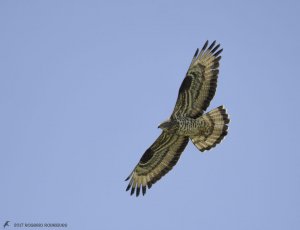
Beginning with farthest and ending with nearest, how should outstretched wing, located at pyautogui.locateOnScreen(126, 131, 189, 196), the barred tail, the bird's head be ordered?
outstretched wing, located at pyautogui.locateOnScreen(126, 131, 189, 196) < the barred tail < the bird's head

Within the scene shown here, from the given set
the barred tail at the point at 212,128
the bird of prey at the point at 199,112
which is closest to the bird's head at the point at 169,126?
the bird of prey at the point at 199,112

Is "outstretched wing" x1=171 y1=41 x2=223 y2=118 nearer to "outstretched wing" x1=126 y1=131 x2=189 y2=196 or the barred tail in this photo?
the barred tail

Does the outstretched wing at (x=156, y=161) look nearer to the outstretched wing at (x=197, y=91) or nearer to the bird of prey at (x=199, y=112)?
the bird of prey at (x=199, y=112)

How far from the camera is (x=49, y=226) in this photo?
46.9 feet

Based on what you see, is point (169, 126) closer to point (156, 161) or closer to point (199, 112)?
point (199, 112)

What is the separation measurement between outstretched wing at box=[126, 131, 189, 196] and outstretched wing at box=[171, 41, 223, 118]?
0.85 metres

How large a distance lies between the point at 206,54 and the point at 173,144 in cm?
235

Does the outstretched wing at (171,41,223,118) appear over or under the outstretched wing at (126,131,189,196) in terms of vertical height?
over

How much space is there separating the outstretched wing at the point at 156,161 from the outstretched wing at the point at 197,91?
2.79 ft

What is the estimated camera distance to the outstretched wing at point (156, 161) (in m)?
14.6

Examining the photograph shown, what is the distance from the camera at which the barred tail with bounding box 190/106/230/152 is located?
14062mm

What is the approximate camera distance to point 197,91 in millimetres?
14047

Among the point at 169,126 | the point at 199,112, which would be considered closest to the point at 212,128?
the point at 199,112

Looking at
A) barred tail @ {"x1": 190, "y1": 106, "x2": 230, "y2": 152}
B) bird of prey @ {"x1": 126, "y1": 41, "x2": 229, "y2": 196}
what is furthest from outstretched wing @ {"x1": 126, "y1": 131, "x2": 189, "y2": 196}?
barred tail @ {"x1": 190, "y1": 106, "x2": 230, "y2": 152}
